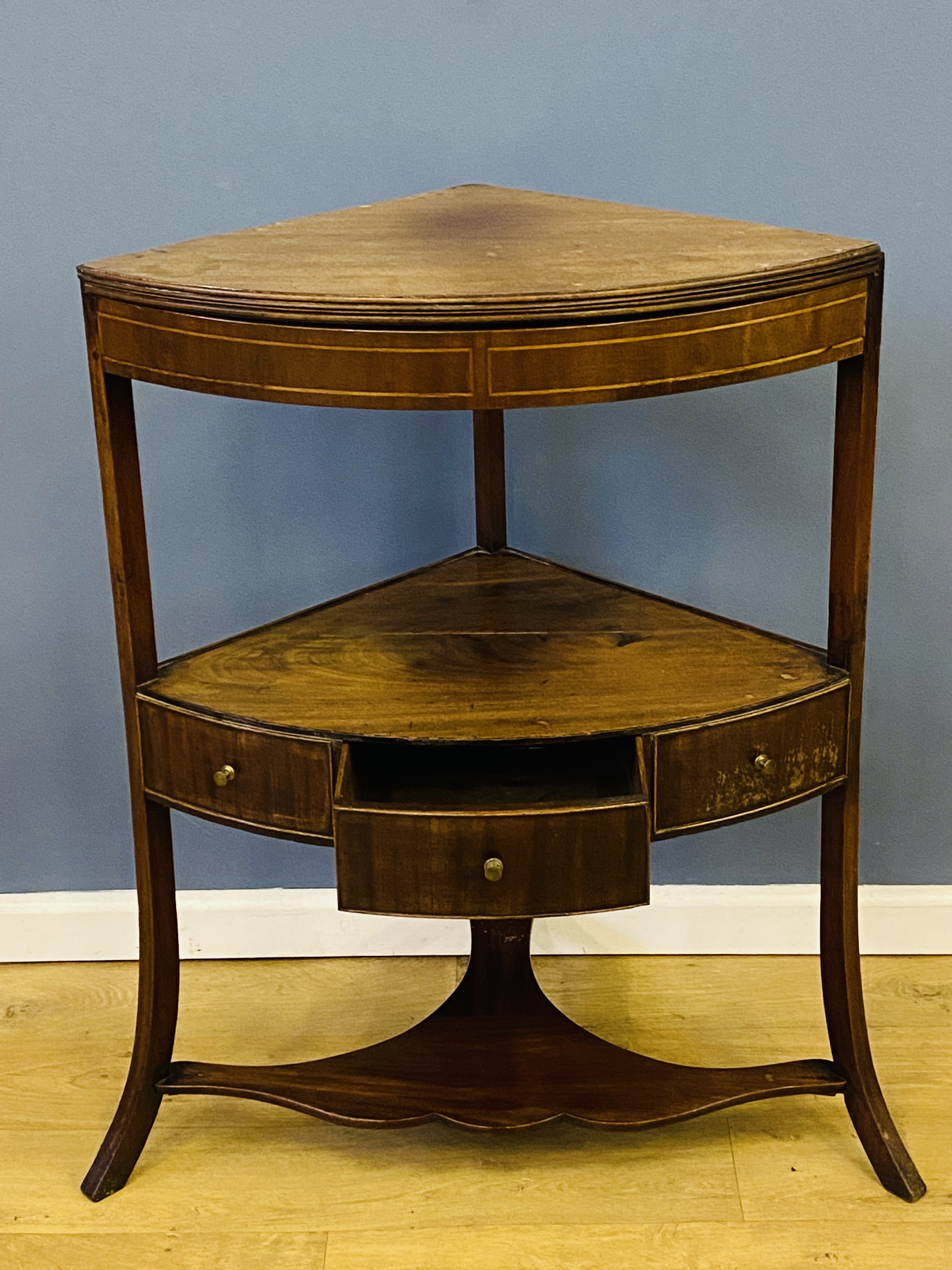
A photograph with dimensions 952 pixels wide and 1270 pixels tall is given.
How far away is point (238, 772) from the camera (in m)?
1.48

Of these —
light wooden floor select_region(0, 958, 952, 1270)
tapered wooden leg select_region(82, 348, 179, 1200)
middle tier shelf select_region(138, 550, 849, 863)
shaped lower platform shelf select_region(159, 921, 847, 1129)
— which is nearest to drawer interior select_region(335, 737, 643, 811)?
middle tier shelf select_region(138, 550, 849, 863)

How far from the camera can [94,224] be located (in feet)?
5.98

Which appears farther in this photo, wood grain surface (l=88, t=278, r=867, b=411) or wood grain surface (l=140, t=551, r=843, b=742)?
wood grain surface (l=140, t=551, r=843, b=742)

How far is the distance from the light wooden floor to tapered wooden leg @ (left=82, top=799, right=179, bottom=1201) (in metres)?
0.04

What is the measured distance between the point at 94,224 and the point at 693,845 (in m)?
1.10

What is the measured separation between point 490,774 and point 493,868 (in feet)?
0.64

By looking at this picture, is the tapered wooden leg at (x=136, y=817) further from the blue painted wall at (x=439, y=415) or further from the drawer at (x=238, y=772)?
the blue painted wall at (x=439, y=415)

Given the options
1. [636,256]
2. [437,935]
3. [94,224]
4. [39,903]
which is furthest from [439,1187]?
[94,224]

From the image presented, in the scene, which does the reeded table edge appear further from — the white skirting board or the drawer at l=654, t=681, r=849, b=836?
the white skirting board

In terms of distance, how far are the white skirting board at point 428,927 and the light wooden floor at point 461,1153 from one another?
27mm

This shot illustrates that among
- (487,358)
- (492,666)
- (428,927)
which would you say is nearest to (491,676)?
(492,666)

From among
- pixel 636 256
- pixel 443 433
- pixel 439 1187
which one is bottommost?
pixel 439 1187

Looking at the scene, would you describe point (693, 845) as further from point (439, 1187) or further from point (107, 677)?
point (107, 677)

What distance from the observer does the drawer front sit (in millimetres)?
1357
